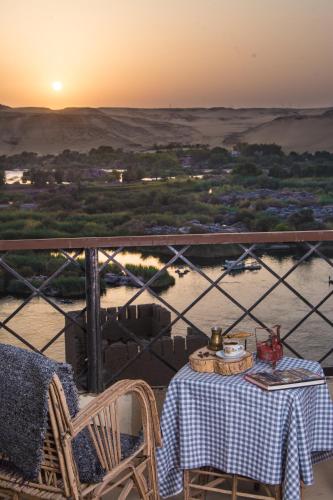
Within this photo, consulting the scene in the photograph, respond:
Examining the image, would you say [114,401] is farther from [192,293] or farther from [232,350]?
[192,293]

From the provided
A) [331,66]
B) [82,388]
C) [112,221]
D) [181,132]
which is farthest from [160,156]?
[82,388]

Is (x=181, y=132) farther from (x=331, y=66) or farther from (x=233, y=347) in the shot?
(x=233, y=347)

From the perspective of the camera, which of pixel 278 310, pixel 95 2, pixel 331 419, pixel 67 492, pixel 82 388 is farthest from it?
pixel 95 2

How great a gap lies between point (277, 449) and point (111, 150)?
684 centimetres

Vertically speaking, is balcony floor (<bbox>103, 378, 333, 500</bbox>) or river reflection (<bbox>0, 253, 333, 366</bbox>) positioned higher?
balcony floor (<bbox>103, 378, 333, 500</bbox>)

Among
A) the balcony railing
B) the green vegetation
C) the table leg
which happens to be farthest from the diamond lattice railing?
the green vegetation

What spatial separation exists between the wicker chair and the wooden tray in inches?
Answer: 9.5

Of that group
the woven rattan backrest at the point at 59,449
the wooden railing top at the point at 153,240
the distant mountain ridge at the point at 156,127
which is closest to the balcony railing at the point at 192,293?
the wooden railing top at the point at 153,240

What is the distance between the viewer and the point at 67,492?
141cm

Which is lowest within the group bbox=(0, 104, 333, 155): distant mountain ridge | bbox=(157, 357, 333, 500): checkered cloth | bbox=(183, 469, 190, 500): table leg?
bbox=(183, 469, 190, 500): table leg

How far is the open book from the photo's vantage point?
67.9 inches

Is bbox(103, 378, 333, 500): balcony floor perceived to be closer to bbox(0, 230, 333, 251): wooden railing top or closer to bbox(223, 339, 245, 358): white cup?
bbox(223, 339, 245, 358): white cup

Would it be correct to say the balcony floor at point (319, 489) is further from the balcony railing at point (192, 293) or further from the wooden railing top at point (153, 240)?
the wooden railing top at point (153, 240)

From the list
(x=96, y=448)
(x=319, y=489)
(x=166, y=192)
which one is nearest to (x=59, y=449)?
(x=96, y=448)
